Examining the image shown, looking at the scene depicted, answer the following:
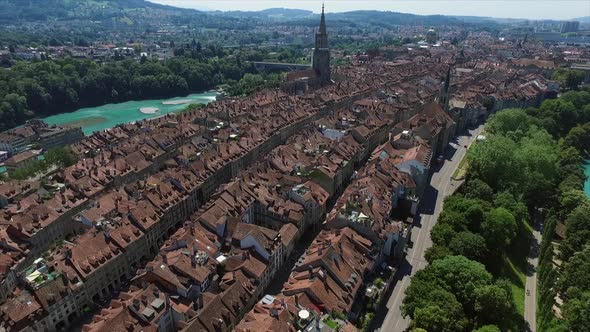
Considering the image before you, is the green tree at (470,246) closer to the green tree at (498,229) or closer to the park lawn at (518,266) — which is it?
the green tree at (498,229)

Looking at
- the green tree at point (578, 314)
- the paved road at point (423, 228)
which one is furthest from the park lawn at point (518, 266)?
the paved road at point (423, 228)

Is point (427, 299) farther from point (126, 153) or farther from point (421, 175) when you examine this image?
point (126, 153)

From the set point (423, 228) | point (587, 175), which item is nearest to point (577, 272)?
point (423, 228)

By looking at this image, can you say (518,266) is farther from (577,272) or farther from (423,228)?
(423,228)

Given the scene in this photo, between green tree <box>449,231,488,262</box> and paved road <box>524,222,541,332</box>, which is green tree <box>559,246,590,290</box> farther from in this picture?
green tree <box>449,231,488,262</box>

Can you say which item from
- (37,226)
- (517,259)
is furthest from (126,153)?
(517,259)

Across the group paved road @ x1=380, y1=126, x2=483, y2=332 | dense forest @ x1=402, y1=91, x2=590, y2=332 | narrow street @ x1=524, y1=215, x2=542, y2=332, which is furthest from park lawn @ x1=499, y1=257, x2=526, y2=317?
paved road @ x1=380, y1=126, x2=483, y2=332
